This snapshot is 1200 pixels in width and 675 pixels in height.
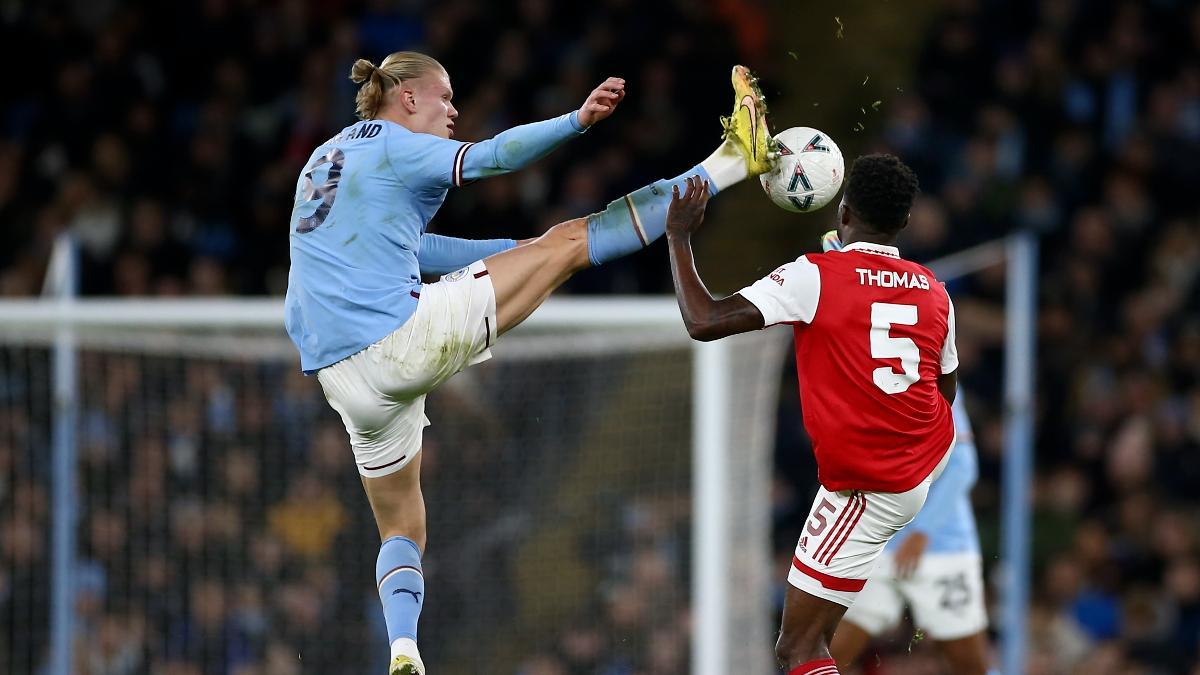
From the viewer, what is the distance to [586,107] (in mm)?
5801

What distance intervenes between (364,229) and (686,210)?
3.45 ft

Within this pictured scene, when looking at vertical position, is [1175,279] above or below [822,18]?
below

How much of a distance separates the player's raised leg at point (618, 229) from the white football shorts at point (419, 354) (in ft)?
0.23

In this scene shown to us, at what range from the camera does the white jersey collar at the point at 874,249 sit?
5992mm

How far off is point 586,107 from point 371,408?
126 centimetres

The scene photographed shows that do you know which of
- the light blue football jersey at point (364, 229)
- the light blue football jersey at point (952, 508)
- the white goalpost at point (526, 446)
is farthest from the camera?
the white goalpost at point (526, 446)

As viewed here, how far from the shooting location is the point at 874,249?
599 centimetres

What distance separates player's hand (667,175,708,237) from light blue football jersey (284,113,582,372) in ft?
1.99

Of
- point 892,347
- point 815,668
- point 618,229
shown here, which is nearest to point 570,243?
point 618,229

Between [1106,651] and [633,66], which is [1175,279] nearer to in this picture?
[1106,651]

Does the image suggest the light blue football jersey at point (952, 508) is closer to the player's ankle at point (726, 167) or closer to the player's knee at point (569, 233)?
the player's ankle at point (726, 167)

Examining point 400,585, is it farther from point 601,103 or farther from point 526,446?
point 526,446

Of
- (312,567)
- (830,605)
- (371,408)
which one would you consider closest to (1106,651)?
(312,567)

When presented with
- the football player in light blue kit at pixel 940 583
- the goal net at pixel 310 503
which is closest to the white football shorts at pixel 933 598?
the football player in light blue kit at pixel 940 583
